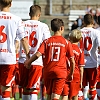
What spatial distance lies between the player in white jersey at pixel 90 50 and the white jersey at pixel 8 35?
3.21m

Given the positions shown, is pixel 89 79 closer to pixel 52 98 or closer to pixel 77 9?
pixel 52 98

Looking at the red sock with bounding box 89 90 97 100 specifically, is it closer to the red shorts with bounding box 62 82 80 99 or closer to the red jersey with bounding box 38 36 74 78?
the red shorts with bounding box 62 82 80 99

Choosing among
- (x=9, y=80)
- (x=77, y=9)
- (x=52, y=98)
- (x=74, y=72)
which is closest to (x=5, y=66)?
(x=9, y=80)

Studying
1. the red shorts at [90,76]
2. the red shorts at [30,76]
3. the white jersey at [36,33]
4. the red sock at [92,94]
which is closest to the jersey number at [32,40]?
the white jersey at [36,33]

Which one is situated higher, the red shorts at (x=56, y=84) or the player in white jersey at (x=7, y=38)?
the player in white jersey at (x=7, y=38)

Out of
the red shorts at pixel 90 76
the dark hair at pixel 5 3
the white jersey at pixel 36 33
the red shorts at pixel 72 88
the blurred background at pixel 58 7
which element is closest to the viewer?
the dark hair at pixel 5 3

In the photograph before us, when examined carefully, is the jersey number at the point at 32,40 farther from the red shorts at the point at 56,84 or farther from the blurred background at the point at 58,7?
the blurred background at the point at 58,7

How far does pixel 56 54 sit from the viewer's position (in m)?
9.88

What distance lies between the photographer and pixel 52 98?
32.7ft

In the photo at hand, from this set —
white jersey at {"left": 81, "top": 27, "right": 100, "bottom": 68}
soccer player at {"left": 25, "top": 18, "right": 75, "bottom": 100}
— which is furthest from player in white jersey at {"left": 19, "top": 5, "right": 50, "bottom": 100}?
white jersey at {"left": 81, "top": 27, "right": 100, "bottom": 68}

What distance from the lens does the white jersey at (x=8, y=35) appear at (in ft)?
31.7

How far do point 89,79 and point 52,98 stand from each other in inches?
122

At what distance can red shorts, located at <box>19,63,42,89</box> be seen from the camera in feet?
37.1

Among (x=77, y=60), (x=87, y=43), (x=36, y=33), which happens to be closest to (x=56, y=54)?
(x=77, y=60)
